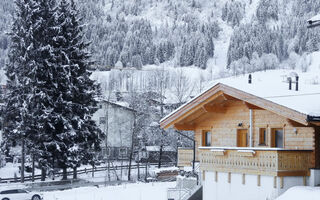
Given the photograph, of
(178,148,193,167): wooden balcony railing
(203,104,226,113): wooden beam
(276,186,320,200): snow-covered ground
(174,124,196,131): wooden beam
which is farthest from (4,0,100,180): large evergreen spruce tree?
(276,186,320,200): snow-covered ground

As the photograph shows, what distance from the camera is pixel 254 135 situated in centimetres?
2444

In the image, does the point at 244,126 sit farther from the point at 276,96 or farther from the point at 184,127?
the point at 184,127

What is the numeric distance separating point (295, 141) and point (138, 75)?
170516 millimetres

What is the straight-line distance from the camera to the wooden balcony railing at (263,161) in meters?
20.4

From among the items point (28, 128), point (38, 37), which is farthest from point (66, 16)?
point (28, 128)

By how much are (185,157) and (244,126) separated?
16.4 ft

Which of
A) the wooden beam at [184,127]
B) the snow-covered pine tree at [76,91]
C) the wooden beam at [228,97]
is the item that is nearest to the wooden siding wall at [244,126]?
the wooden beam at [184,127]

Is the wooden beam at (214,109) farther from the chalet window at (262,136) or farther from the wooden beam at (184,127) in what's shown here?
the wooden beam at (184,127)

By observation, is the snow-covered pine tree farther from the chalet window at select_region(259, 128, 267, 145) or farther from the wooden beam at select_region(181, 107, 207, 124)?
the chalet window at select_region(259, 128, 267, 145)

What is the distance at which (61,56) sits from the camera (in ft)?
143

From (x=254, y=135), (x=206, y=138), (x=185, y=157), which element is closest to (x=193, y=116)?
(x=206, y=138)

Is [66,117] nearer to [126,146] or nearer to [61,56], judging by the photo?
[61,56]

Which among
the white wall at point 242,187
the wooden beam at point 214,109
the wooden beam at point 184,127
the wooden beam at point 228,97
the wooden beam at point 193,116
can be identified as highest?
the wooden beam at point 228,97

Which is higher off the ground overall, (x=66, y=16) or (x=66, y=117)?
(x=66, y=16)
